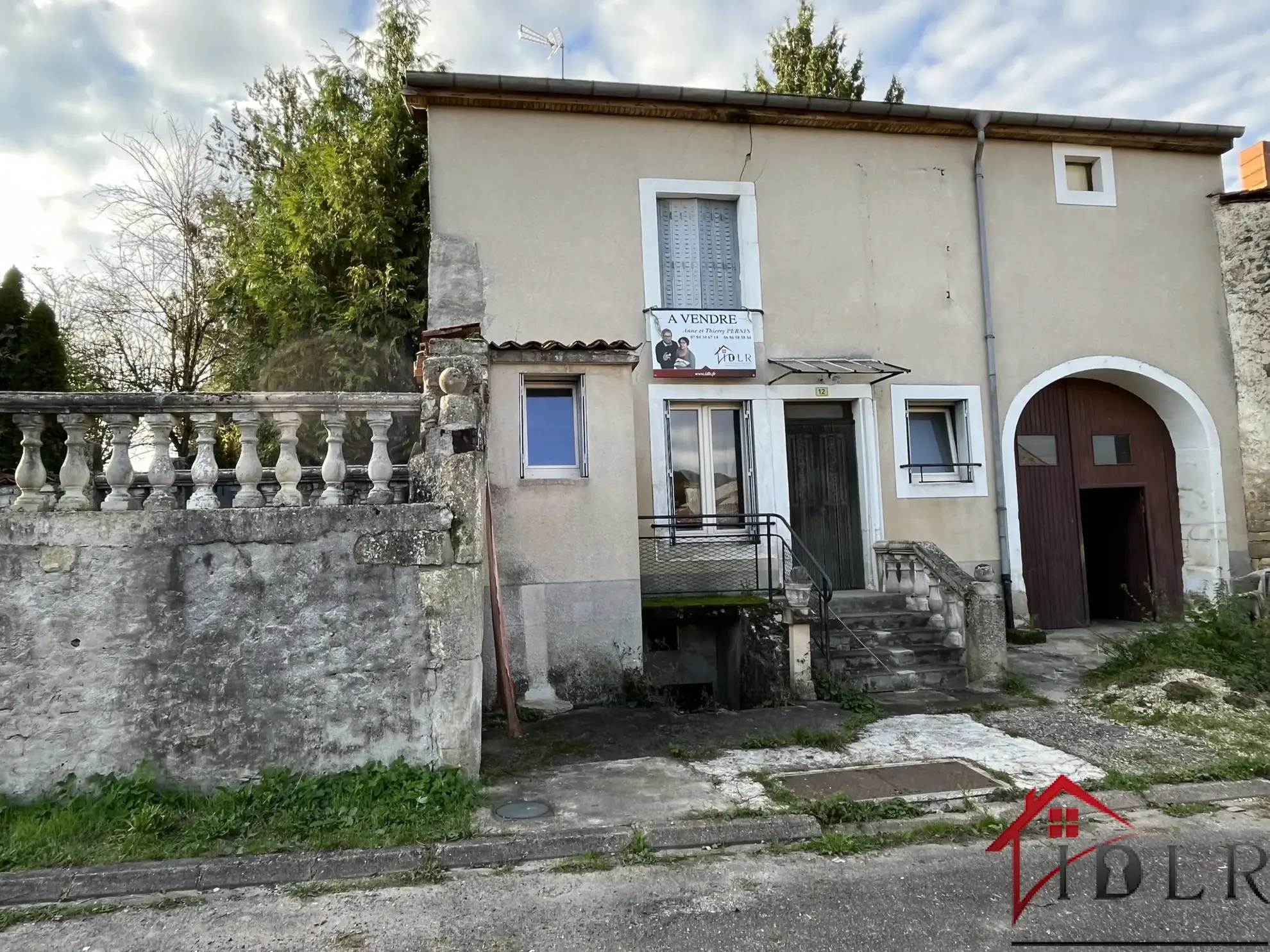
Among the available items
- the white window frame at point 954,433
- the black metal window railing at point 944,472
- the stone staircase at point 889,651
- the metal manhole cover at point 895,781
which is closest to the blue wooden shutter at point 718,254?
the white window frame at point 954,433

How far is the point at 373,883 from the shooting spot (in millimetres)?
3969

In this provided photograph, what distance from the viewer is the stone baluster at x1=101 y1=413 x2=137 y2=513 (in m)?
4.93

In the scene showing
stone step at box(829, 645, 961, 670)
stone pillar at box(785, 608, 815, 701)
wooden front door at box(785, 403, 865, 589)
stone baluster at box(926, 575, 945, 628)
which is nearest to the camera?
stone pillar at box(785, 608, 815, 701)

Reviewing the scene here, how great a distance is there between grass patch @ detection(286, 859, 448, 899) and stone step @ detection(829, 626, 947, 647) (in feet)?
18.1

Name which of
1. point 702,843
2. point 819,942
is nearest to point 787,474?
point 702,843

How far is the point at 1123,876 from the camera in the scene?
388 cm

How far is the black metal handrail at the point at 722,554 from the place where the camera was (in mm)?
8992

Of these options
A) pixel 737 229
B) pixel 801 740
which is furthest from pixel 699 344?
pixel 801 740

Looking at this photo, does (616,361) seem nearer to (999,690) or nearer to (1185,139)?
(999,690)

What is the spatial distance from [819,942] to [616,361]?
17.7 ft

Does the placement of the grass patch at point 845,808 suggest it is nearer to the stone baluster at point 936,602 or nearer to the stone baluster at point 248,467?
the stone baluster at point 248,467

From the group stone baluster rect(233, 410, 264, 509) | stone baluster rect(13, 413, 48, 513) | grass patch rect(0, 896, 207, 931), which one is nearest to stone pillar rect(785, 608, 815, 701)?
stone baluster rect(233, 410, 264, 509)

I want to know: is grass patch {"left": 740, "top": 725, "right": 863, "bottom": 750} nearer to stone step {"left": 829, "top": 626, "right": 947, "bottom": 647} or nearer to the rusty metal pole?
the rusty metal pole

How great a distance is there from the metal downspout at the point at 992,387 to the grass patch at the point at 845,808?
21.2ft
